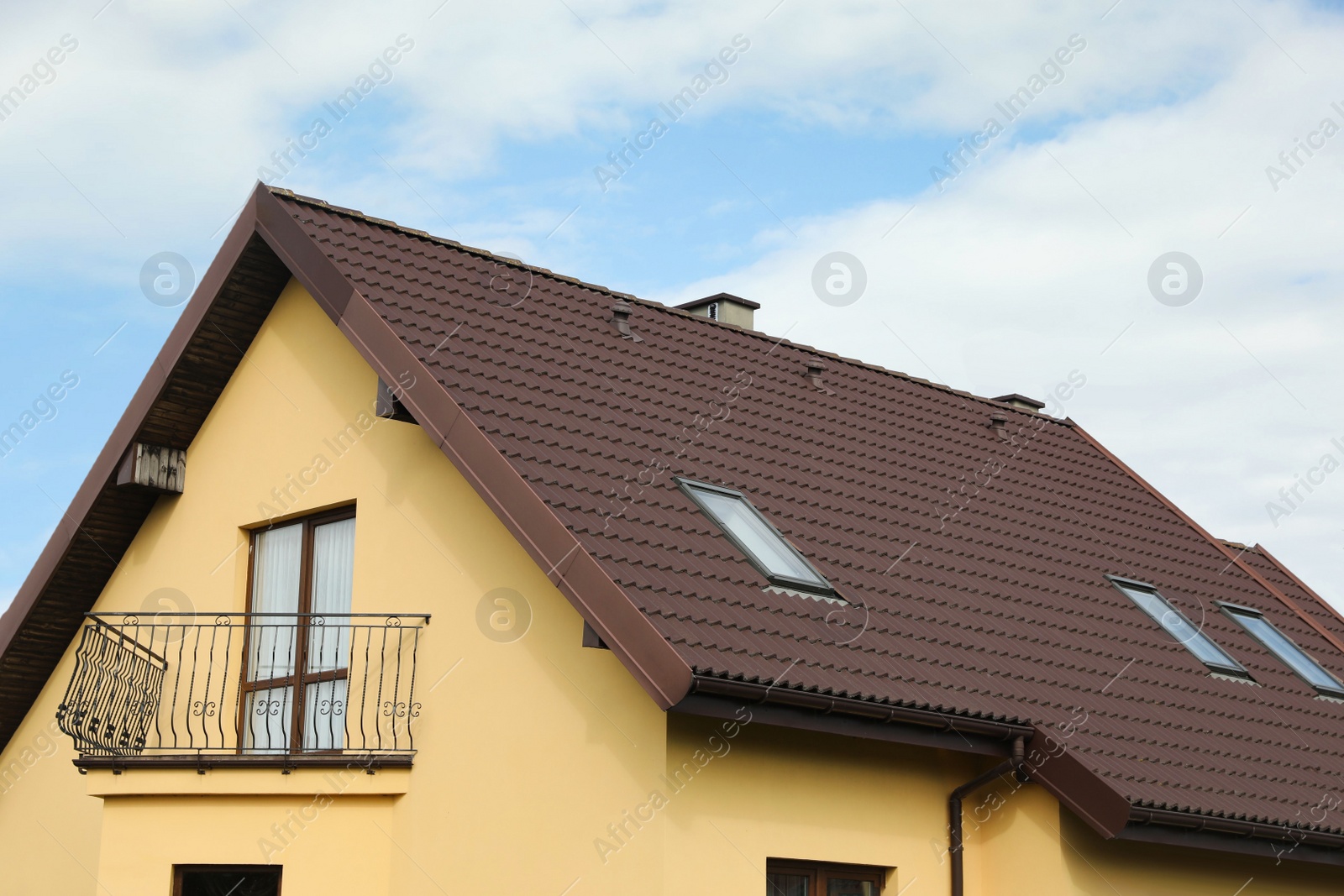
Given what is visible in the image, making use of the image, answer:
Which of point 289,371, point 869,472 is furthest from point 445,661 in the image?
point 869,472

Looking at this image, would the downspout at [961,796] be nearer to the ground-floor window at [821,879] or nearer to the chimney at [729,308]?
the ground-floor window at [821,879]

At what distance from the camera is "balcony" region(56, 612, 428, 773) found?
9.49 m

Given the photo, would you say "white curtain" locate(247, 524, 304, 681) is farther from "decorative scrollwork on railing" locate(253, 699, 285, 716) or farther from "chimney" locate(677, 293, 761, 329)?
"chimney" locate(677, 293, 761, 329)

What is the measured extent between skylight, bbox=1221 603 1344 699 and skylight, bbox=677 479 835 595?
593 centimetres

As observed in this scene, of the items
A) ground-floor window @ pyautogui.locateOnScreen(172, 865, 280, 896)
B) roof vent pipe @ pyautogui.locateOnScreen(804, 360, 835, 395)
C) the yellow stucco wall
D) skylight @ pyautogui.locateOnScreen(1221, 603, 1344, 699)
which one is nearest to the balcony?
the yellow stucco wall

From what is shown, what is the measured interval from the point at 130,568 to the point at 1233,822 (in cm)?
875

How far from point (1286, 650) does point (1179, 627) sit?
1796 mm

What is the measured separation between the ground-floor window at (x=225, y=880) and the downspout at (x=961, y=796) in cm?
437

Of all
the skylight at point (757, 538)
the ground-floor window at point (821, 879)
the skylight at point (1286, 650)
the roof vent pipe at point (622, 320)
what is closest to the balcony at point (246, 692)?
the skylight at point (757, 538)

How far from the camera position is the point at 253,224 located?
10.8m

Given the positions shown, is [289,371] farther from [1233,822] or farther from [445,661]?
[1233,822]

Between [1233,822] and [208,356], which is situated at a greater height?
[208,356]

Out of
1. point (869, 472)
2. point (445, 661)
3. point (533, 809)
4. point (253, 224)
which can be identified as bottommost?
point (533, 809)

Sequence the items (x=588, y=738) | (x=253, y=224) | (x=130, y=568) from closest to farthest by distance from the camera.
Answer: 1. (x=588, y=738)
2. (x=253, y=224)
3. (x=130, y=568)
